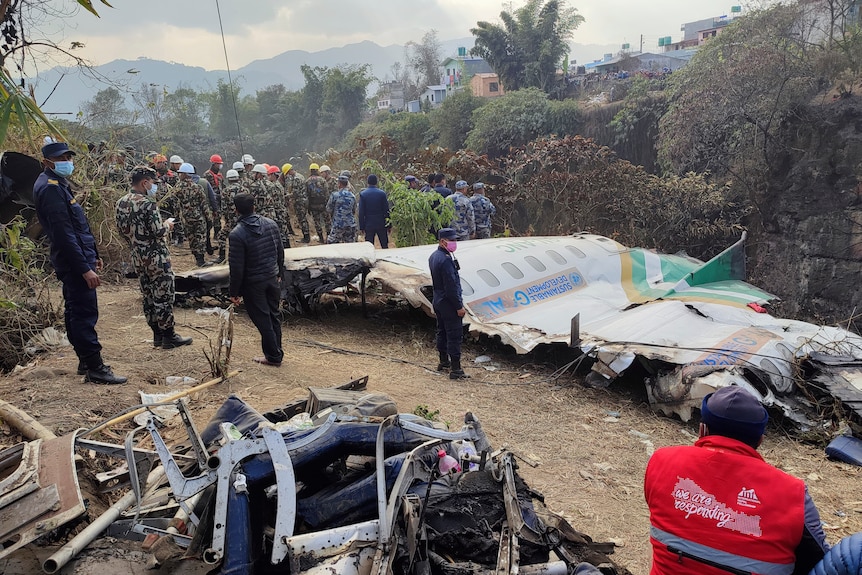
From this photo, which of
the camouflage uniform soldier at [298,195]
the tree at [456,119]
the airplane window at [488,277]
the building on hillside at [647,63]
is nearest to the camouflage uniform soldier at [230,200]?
the camouflage uniform soldier at [298,195]

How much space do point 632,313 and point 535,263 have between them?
195cm

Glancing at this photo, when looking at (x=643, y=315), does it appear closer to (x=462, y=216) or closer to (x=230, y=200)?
(x=462, y=216)

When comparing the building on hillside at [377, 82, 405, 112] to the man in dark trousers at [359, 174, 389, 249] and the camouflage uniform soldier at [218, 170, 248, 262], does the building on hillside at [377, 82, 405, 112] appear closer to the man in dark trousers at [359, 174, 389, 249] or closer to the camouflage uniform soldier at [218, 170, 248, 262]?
the man in dark trousers at [359, 174, 389, 249]

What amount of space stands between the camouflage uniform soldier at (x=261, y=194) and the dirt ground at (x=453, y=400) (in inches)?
130

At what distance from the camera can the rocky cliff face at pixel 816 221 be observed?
49.6 ft

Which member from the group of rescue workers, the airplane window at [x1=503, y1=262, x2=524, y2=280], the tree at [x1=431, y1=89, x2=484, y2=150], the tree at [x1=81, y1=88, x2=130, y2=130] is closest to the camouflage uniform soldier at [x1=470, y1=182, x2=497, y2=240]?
the group of rescue workers

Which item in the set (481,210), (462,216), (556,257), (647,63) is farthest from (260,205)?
(647,63)

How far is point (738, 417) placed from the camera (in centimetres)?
212

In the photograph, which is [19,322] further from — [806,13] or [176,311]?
[806,13]

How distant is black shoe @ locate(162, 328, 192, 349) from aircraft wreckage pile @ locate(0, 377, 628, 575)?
128 inches

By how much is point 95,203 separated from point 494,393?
694cm

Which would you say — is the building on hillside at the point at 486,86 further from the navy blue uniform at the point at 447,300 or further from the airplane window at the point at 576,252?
the navy blue uniform at the point at 447,300

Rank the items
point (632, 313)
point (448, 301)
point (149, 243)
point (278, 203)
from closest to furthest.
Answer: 1. point (149, 243)
2. point (448, 301)
3. point (632, 313)
4. point (278, 203)

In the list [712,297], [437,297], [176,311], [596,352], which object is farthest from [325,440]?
[712,297]
